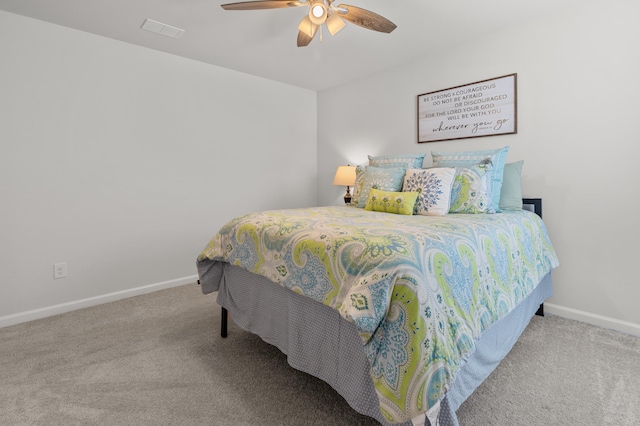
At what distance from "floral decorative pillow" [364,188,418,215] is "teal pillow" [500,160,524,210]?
0.70 m

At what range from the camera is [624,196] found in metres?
2.16

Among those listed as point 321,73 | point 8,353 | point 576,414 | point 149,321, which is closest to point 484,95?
point 321,73

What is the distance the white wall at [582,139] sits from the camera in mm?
2146

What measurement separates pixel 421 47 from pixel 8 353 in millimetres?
A: 3799

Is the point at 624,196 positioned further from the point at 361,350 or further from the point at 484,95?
the point at 361,350

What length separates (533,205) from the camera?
8.18 feet

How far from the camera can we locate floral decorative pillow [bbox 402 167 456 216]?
2.21 metres

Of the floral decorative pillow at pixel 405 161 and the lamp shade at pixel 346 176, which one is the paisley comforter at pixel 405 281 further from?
the lamp shade at pixel 346 176

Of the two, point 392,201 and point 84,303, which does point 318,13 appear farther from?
point 84,303

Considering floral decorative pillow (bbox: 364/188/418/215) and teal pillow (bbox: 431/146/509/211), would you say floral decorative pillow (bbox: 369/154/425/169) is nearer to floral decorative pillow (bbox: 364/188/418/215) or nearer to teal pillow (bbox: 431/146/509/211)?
teal pillow (bbox: 431/146/509/211)

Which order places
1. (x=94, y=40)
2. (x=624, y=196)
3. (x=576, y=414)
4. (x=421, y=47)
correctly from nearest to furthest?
1. (x=576, y=414)
2. (x=624, y=196)
3. (x=94, y=40)
4. (x=421, y=47)

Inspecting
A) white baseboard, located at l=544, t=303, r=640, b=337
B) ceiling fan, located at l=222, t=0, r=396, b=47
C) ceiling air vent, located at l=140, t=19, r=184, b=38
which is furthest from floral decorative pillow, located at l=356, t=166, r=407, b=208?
ceiling air vent, located at l=140, t=19, r=184, b=38

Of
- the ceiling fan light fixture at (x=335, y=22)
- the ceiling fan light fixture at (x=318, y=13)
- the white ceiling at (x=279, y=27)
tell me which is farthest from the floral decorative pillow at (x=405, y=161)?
the ceiling fan light fixture at (x=318, y=13)

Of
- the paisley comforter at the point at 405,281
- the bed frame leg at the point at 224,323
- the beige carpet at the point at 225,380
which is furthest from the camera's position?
the bed frame leg at the point at 224,323
